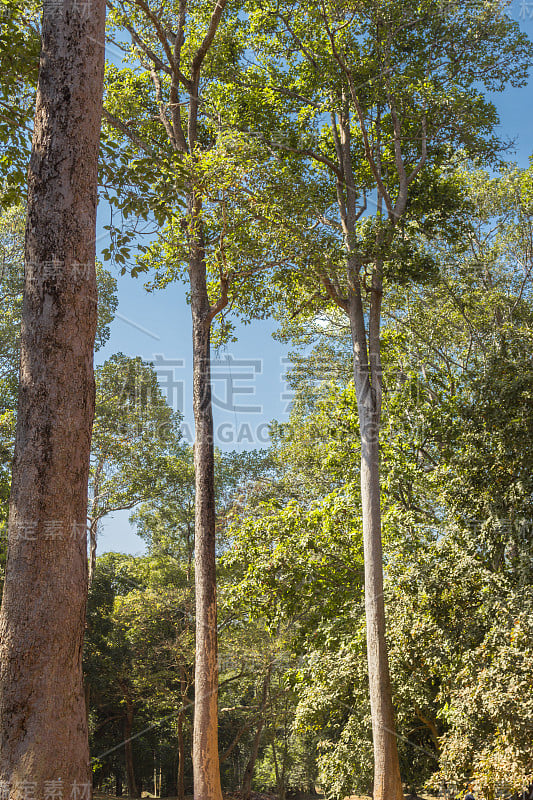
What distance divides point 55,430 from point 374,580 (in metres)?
7.54

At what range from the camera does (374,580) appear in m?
9.40

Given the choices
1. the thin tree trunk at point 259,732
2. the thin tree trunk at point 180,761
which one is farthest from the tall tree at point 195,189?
the thin tree trunk at point 180,761

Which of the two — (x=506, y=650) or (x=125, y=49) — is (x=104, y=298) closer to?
(x=125, y=49)

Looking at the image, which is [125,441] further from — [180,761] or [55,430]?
[55,430]

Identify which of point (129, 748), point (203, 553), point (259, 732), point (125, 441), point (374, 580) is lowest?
point (129, 748)

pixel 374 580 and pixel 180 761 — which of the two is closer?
pixel 374 580

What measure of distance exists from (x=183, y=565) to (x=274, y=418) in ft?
19.2

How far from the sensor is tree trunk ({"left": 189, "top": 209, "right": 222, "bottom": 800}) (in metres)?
7.31

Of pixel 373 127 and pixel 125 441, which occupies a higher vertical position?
pixel 373 127

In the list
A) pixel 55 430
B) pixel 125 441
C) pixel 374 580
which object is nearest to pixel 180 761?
pixel 125 441

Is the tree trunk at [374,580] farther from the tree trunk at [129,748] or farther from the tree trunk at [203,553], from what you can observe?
the tree trunk at [129,748]

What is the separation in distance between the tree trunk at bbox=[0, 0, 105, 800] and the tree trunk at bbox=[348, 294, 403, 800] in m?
7.27

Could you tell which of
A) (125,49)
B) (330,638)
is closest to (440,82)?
(125,49)

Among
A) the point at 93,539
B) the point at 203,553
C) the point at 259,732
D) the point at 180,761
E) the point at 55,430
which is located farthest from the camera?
the point at 93,539
